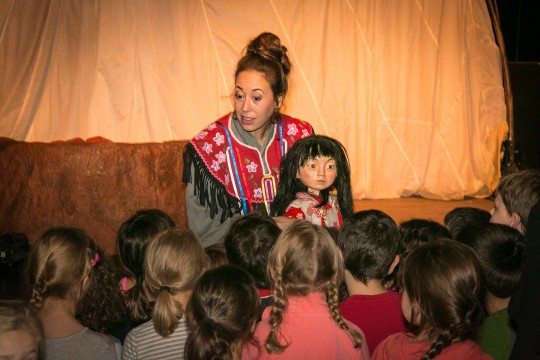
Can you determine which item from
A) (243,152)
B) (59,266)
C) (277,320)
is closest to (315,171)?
(243,152)

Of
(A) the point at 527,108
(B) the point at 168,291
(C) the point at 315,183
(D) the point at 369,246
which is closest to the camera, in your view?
(B) the point at 168,291

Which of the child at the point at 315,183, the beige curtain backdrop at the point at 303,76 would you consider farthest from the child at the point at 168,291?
the beige curtain backdrop at the point at 303,76

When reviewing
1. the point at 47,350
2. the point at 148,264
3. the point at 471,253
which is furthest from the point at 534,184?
the point at 47,350

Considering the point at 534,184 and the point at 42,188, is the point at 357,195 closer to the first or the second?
the point at 42,188

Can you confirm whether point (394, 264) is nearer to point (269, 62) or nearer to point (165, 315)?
point (165, 315)

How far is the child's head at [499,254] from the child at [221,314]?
819 millimetres

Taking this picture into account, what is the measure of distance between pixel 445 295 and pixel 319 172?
Answer: 1.10 meters

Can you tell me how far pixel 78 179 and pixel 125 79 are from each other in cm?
205

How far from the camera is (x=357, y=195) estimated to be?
6762 mm

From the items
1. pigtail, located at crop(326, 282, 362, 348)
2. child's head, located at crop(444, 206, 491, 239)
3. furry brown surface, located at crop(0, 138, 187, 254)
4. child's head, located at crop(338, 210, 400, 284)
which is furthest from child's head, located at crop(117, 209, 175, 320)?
furry brown surface, located at crop(0, 138, 187, 254)

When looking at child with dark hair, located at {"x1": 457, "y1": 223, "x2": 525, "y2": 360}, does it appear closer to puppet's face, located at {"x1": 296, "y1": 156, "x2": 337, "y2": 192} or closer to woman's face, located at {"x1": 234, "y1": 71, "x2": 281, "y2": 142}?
puppet's face, located at {"x1": 296, "y1": 156, "x2": 337, "y2": 192}

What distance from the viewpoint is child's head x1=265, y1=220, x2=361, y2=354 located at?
6.28 ft

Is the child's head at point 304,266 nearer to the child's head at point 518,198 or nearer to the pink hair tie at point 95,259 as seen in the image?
the pink hair tie at point 95,259

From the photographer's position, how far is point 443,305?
1.74 m
